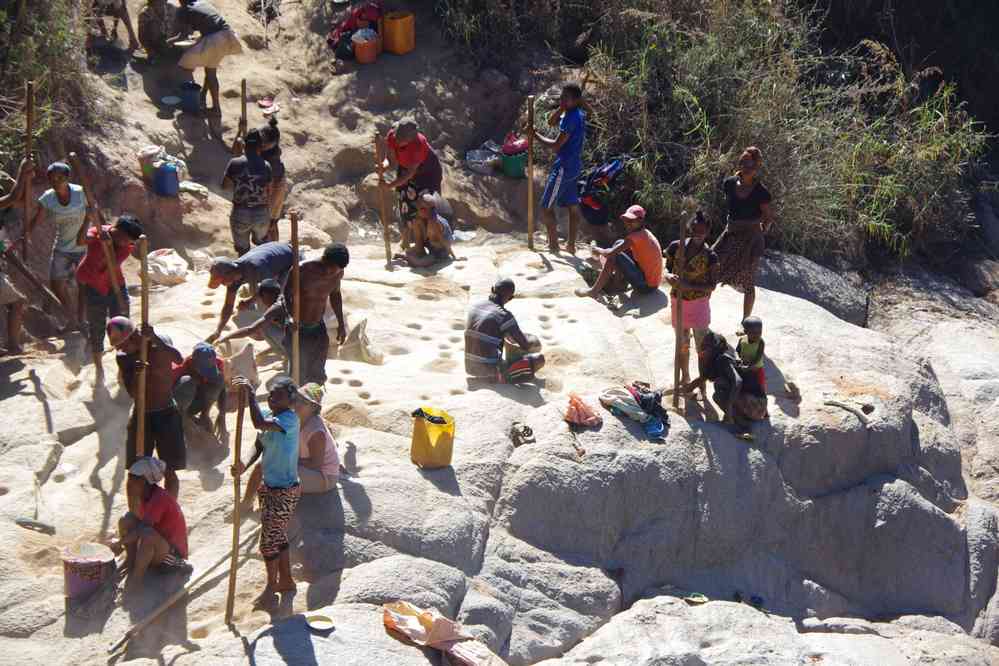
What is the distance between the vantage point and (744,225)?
8891mm

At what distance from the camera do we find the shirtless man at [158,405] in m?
6.83

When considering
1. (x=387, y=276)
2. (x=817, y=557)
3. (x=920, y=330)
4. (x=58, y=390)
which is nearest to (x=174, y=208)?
(x=387, y=276)

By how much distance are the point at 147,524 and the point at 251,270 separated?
82.0 inches

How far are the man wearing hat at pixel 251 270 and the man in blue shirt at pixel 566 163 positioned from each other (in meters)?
3.03

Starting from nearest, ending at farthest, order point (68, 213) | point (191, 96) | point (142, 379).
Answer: point (142, 379) → point (68, 213) → point (191, 96)

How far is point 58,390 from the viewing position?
8.09 metres

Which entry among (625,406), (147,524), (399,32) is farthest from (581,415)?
(399,32)

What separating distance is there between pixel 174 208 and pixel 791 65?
6.04 m

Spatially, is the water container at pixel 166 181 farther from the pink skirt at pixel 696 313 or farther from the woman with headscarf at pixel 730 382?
the woman with headscarf at pixel 730 382

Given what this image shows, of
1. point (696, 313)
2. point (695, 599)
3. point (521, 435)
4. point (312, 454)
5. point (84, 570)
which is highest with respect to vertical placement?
point (696, 313)

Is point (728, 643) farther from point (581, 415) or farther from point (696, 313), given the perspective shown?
point (696, 313)

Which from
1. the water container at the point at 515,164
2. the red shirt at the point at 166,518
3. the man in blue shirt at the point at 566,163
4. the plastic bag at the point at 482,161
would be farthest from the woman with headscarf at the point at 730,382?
the plastic bag at the point at 482,161

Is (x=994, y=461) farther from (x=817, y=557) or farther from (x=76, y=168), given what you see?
(x=76, y=168)

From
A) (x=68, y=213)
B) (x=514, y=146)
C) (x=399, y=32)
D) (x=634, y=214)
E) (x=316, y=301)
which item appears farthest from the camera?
(x=399, y=32)
